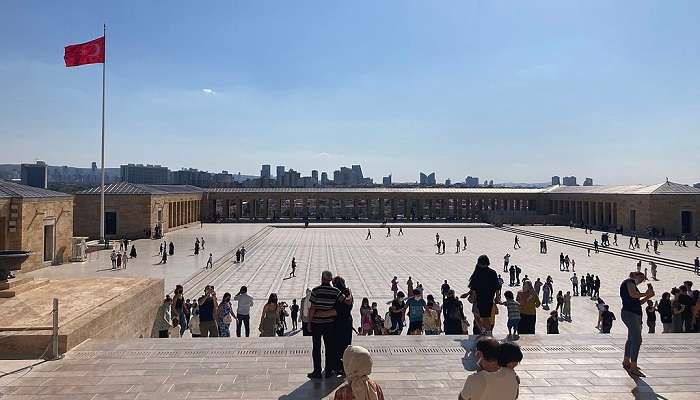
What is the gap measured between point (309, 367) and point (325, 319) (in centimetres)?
107

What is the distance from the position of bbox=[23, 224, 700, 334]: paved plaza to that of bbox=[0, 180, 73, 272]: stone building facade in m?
1.09

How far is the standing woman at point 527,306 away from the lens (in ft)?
26.9

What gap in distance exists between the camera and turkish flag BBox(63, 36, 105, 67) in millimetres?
22734

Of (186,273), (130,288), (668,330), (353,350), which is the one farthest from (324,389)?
(186,273)

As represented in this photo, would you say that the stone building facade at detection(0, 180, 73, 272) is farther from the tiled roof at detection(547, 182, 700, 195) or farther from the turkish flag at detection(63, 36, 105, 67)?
the tiled roof at detection(547, 182, 700, 195)

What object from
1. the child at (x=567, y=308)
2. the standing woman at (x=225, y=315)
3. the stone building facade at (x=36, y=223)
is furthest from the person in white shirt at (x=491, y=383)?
the stone building facade at (x=36, y=223)

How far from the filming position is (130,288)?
10750 mm

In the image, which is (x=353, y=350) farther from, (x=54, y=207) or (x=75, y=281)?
(x=54, y=207)

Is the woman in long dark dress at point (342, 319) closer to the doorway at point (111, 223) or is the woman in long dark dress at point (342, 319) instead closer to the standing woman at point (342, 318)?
the standing woman at point (342, 318)

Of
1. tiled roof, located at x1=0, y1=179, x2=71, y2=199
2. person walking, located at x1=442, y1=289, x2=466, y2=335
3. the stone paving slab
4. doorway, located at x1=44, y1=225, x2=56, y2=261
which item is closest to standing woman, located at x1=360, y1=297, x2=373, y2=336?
person walking, located at x1=442, y1=289, x2=466, y2=335

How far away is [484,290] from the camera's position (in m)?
7.01

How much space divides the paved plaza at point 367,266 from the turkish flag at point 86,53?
970 centimetres

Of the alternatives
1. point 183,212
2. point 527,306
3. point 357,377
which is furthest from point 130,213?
point 357,377

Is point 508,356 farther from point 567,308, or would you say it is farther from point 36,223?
point 36,223
